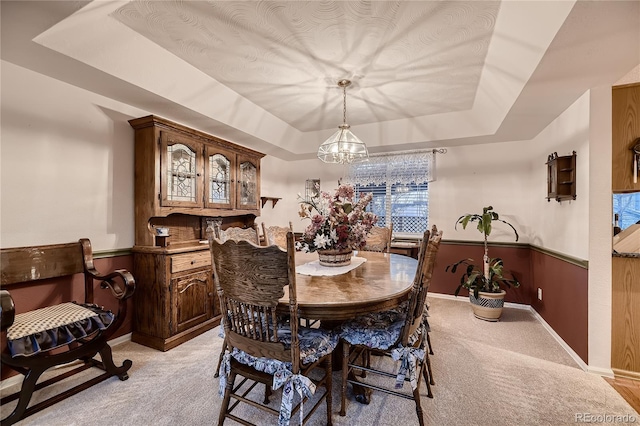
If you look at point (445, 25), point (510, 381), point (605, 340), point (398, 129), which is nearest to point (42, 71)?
point (445, 25)

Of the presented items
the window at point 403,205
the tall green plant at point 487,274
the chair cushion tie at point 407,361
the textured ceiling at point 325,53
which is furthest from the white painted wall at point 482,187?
the chair cushion tie at point 407,361

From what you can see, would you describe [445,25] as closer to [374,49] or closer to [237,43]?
[374,49]

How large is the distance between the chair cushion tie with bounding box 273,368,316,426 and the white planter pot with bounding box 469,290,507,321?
2.64 m

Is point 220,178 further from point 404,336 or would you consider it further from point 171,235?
point 404,336

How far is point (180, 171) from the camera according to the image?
2.84m

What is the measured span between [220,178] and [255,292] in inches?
92.4

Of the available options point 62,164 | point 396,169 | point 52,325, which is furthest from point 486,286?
point 62,164

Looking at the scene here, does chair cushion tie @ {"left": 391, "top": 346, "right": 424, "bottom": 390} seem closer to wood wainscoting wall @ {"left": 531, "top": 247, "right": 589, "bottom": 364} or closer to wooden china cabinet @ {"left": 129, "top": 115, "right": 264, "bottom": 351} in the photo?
wood wainscoting wall @ {"left": 531, "top": 247, "right": 589, "bottom": 364}

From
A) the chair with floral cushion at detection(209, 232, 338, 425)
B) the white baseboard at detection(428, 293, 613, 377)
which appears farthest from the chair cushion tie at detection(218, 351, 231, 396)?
the white baseboard at detection(428, 293, 613, 377)

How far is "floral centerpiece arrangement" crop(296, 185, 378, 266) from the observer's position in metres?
2.11

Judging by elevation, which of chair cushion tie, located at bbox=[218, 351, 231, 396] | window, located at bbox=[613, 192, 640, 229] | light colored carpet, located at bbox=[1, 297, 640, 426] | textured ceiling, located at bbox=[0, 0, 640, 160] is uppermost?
textured ceiling, located at bbox=[0, 0, 640, 160]

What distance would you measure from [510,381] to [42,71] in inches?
164

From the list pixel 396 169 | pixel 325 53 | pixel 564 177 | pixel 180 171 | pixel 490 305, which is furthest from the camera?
pixel 396 169

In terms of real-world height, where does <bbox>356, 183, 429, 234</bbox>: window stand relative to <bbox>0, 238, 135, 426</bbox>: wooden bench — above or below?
above
